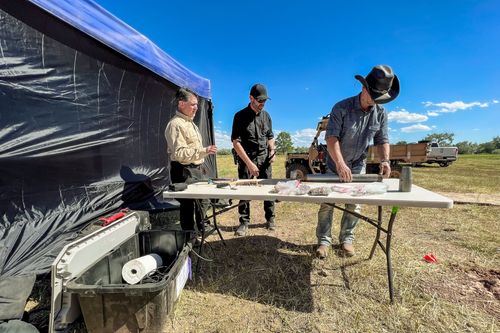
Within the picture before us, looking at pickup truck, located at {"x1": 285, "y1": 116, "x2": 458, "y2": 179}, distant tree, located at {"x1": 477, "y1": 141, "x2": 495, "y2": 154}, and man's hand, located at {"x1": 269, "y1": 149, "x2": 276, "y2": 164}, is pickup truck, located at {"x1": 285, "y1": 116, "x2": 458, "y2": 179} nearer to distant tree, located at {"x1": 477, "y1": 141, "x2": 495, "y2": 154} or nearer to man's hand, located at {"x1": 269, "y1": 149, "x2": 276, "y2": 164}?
man's hand, located at {"x1": 269, "y1": 149, "x2": 276, "y2": 164}

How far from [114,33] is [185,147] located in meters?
1.65

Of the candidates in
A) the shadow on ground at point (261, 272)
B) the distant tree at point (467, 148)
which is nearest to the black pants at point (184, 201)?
the shadow on ground at point (261, 272)

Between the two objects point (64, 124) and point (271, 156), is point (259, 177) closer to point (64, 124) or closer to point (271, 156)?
point (271, 156)

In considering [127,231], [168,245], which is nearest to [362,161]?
[168,245]

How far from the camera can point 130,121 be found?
3109mm

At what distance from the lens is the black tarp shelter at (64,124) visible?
6.17 ft

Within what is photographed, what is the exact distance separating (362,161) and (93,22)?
303 cm

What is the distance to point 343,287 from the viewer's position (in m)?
2.11

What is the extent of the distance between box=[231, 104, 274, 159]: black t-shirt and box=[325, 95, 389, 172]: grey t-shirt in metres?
1.09

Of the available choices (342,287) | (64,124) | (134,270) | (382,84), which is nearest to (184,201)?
(134,270)

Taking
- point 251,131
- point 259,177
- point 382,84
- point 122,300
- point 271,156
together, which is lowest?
point 122,300

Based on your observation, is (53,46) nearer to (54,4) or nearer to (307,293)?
(54,4)

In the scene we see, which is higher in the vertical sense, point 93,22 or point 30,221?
point 93,22

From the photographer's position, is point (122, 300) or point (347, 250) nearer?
point (122, 300)
